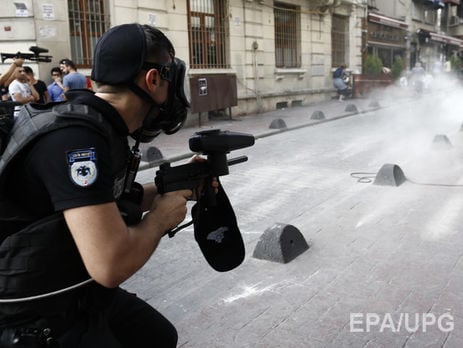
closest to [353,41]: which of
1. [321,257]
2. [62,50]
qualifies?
[62,50]

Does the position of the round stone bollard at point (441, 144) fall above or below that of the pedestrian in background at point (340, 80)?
below

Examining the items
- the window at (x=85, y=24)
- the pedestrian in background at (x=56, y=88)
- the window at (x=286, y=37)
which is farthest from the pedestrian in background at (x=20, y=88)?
the window at (x=286, y=37)

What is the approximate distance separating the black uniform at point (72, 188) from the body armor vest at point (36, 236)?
0.02 meters

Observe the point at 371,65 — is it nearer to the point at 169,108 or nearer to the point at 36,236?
the point at 169,108

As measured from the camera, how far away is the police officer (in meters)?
1.38

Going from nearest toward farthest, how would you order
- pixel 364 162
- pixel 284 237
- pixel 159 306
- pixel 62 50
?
pixel 159 306
pixel 284 237
pixel 364 162
pixel 62 50

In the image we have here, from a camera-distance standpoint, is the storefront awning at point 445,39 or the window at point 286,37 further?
the storefront awning at point 445,39

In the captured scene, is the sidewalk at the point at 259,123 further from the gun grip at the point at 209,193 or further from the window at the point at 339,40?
the gun grip at the point at 209,193

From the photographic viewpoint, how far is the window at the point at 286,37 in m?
18.2

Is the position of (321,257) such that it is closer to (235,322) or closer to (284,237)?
(284,237)

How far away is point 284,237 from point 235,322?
3.74 feet

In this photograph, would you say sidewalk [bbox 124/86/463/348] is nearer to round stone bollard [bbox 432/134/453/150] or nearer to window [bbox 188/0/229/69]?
round stone bollard [bbox 432/134/453/150]

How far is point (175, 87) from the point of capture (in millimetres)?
1709

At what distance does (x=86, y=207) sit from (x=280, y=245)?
2877 millimetres
